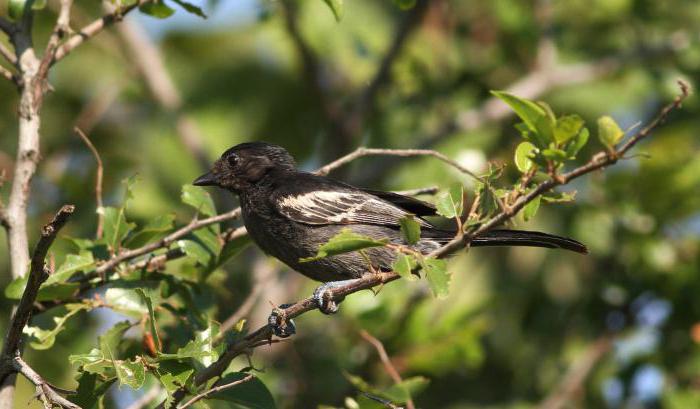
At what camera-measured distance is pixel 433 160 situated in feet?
24.8

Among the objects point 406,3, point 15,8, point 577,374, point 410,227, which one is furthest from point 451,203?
point 577,374

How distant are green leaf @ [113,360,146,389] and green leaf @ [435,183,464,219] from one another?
3.90 ft

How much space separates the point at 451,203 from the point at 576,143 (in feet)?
1.78

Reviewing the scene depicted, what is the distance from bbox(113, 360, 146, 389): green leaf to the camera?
3.27 m

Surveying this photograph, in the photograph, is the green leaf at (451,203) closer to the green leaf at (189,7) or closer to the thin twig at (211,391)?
the thin twig at (211,391)

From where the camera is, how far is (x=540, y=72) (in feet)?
25.6

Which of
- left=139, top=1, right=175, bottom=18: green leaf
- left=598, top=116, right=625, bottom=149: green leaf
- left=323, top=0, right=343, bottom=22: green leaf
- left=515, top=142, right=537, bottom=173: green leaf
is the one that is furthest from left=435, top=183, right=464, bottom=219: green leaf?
left=139, top=1, right=175, bottom=18: green leaf

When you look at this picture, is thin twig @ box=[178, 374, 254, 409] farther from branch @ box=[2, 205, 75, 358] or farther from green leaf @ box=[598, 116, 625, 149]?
green leaf @ box=[598, 116, 625, 149]

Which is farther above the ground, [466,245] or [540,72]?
[466,245]

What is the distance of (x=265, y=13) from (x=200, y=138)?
1990 millimetres

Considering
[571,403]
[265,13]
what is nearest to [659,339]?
[571,403]

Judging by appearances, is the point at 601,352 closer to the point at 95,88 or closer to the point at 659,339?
the point at 659,339

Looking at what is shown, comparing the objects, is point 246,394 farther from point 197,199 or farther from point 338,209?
point 338,209

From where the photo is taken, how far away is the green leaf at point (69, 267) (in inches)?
154
